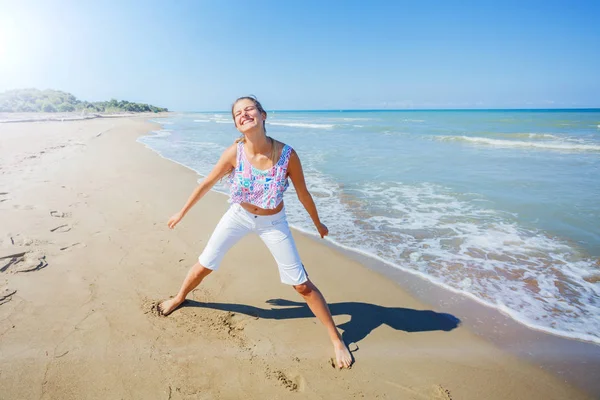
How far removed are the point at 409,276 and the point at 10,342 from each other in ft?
12.7

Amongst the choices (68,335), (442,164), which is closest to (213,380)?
(68,335)

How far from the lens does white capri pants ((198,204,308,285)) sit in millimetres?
2594

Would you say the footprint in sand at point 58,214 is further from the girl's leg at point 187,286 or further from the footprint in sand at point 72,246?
the girl's leg at point 187,286

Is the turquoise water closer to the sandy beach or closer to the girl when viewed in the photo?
the sandy beach

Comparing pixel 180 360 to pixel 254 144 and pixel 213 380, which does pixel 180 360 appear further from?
pixel 254 144

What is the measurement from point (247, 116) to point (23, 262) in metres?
3.39

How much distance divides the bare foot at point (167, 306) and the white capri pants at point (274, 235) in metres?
0.87

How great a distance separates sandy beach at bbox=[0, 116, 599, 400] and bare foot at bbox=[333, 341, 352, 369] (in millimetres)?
57

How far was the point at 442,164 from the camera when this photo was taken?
1142 centimetres

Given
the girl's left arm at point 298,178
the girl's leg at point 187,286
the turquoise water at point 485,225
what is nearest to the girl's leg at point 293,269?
the girl's left arm at point 298,178

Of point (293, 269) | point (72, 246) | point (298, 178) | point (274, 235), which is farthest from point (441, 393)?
point (72, 246)

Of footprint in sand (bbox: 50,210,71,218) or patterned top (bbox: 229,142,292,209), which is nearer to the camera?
patterned top (bbox: 229,142,292,209)

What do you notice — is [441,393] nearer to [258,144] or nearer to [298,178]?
[298,178]

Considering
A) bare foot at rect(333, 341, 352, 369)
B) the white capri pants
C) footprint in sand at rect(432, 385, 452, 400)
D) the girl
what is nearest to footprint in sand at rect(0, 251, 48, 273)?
the girl
